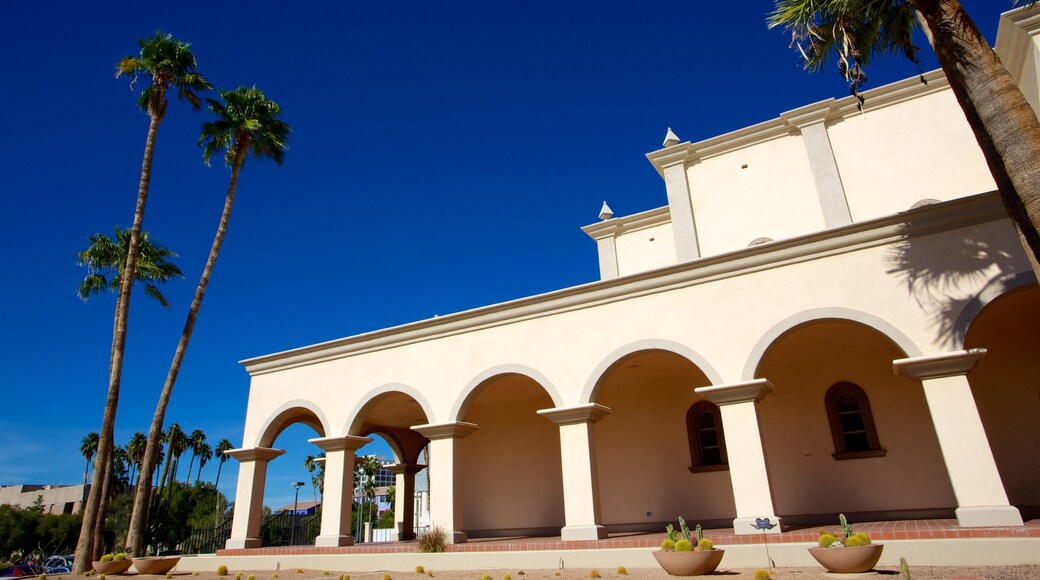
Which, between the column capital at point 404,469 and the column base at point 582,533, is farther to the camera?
the column capital at point 404,469

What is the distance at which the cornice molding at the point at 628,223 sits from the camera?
21139 mm

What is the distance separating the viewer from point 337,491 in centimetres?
1562

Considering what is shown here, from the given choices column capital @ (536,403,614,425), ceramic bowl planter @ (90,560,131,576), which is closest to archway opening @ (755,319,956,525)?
column capital @ (536,403,614,425)

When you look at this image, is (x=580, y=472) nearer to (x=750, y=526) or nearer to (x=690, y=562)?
(x=750, y=526)

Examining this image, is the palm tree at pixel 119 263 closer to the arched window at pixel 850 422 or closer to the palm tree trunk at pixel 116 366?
the palm tree trunk at pixel 116 366

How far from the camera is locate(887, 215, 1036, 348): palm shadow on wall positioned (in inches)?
400

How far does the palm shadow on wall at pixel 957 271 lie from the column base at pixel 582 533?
7.23 meters

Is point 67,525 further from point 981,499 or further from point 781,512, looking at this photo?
point 981,499

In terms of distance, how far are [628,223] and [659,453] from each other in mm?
8728

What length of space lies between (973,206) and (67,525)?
6622cm

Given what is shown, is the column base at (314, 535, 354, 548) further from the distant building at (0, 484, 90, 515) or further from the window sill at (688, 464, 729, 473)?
the distant building at (0, 484, 90, 515)

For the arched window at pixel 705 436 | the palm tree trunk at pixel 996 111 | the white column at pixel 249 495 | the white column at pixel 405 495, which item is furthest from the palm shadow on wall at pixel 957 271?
the white column at pixel 405 495

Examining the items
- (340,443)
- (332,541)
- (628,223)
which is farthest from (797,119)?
(332,541)

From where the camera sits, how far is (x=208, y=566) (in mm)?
15750
